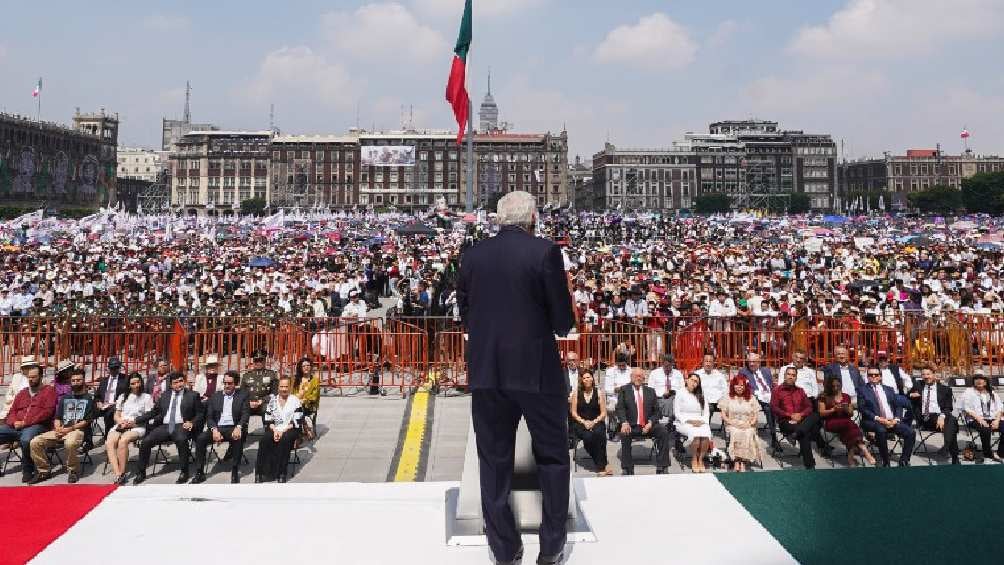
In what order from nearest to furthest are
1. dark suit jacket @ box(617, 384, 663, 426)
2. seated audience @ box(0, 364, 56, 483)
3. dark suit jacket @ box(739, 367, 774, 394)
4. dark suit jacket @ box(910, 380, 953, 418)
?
seated audience @ box(0, 364, 56, 483) < dark suit jacket @ box(617, 384, 663, 426) < dark suit jacket @ box(910, 380, 953, 418) < dark suit jacket @ box(739, 367, 774, 394)

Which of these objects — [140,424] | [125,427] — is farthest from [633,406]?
[125,427]

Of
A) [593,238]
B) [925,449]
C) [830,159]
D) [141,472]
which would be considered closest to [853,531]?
[925,449]

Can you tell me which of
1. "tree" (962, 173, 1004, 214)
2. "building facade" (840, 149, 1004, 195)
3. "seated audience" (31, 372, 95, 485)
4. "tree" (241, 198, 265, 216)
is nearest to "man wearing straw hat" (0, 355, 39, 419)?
"seated audience" (31, 372, 95, 485)

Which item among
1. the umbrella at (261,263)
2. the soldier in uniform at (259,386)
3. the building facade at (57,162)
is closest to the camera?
the soldier in uniform at (259,386)

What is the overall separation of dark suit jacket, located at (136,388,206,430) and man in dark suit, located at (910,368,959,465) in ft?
27.9

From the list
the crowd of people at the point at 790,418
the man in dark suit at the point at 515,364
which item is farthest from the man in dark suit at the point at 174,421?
the man in dark suit at the point at 515,364

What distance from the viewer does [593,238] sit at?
140ft

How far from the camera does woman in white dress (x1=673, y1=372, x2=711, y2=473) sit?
25.8 feet

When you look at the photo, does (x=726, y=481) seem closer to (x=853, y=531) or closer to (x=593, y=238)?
(x=853, y=531)

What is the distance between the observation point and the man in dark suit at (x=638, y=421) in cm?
776

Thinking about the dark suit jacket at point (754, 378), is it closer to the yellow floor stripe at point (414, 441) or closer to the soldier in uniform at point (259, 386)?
the yellow floor stripe at point (414, 441)

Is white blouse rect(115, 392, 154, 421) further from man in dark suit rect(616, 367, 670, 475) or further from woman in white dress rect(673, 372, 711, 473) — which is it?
woman in white dress rect(673, 372, 711, 473)

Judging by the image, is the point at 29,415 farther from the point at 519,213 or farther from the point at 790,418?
the point at 790,418

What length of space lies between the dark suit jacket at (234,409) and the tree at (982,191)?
125987 millimetres
